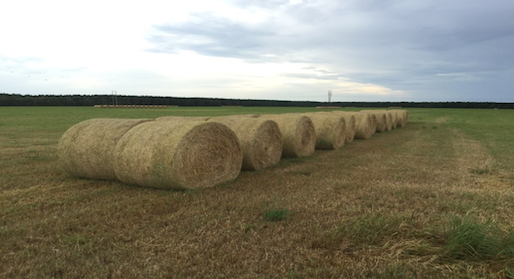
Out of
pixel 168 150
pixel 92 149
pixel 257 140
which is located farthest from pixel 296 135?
pixel 92 149

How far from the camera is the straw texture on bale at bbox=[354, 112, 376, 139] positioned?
17438mm

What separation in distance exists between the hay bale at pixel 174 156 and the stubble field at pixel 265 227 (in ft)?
0.88

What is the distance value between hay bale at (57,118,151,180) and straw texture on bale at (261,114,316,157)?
4.75m

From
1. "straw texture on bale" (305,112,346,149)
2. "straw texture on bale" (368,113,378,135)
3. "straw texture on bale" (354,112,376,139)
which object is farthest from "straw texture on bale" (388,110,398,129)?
"straw texture on bale" (305,112,346,149)

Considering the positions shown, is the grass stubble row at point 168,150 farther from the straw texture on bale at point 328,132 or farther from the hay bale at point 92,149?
the straw texture on bale at point 328,132

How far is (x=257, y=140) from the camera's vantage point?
914cm

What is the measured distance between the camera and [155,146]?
6.77 metres

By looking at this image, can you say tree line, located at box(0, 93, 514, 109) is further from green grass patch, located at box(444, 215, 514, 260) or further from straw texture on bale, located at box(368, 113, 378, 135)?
green grass patch, located at box(444, 215, 514, 260)

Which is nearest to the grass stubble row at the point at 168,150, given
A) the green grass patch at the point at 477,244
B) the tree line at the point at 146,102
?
the green grass patch at the point at 477,244

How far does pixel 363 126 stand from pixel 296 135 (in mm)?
7614

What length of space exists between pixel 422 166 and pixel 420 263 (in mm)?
6309

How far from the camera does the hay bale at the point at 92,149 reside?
24.4 feet

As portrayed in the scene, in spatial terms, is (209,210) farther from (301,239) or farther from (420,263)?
(420,263)

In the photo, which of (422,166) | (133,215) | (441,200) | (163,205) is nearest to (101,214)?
(133,215)
